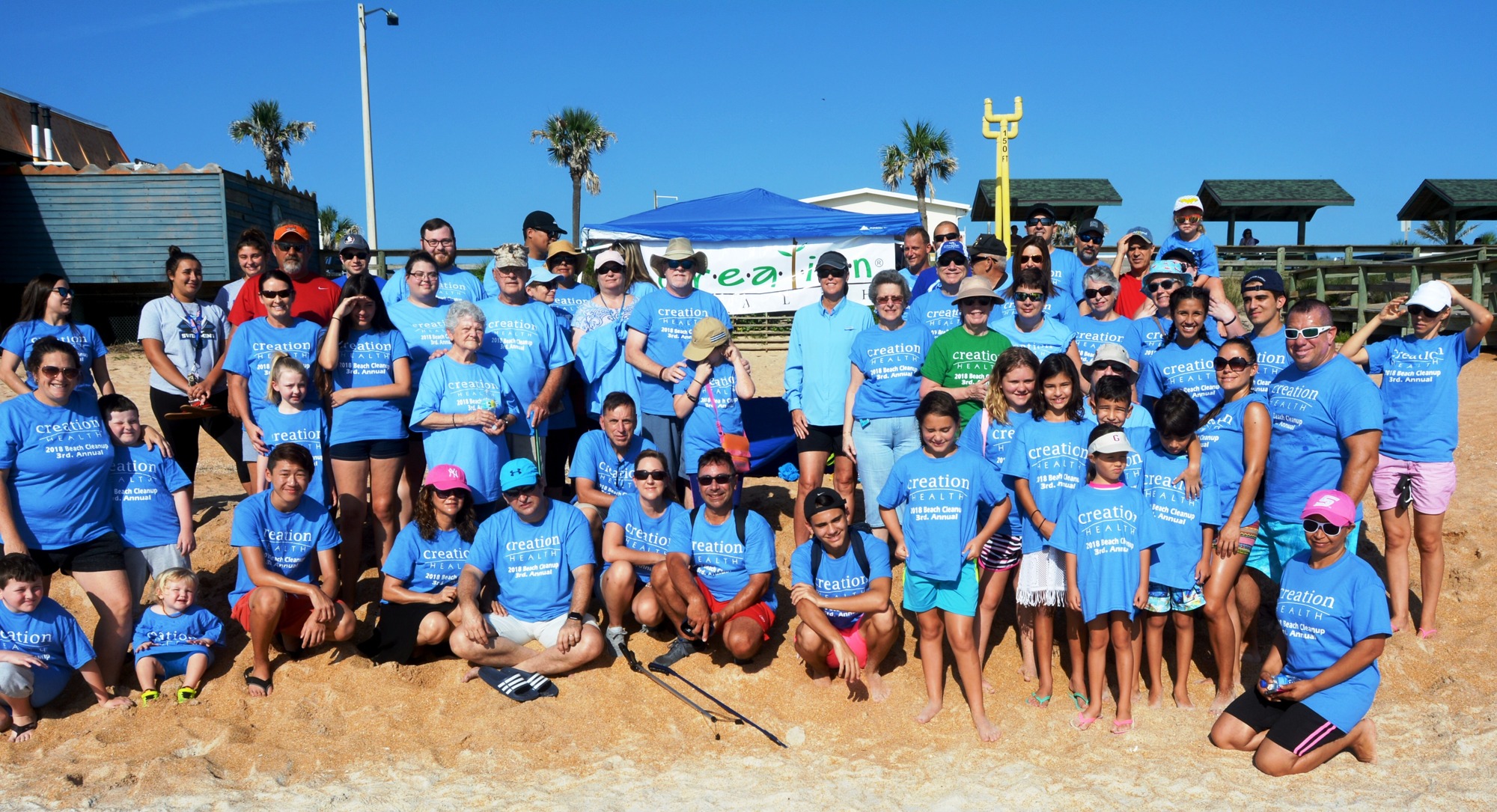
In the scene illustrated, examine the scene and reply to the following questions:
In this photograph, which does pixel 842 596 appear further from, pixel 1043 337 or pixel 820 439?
pixel 1043 337

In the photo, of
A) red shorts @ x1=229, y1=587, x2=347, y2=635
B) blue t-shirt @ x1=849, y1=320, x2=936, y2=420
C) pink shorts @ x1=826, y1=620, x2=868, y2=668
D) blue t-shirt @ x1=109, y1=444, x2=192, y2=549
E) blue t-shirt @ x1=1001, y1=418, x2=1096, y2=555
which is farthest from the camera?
blue t-shirt @ x1=849, y1=320, x2=936, y2=420

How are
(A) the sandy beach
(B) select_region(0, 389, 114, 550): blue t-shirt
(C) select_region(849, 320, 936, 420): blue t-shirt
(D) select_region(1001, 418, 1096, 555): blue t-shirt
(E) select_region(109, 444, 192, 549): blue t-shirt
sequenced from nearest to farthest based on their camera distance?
(A) the sandy beach
(D) select_region(1001, 418, 1096, 555): blue t-shirt
(B) select_region(0, 389, 114, 550): blue t-shirt
(E) select_region(109, 444, 192, 549): blue t-shirt
(C) select_region(849, 320, 936, 420): blue t-shirt

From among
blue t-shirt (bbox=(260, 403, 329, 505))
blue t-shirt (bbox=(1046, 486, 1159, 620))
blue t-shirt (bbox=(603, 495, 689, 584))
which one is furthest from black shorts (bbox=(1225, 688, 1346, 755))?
blue t-shirt (bbox=(260, 403, 329, 505))

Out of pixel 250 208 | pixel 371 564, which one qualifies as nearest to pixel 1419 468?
pixel 371 564

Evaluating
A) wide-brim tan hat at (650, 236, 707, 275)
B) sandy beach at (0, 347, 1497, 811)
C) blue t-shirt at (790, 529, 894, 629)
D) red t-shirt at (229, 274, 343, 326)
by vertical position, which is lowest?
sandy beach at (0, 347, 1497, 811)

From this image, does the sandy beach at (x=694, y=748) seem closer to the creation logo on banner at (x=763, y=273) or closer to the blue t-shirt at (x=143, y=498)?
the blue t-shirt at (x=143, y=498)

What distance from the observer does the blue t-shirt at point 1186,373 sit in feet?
16.5

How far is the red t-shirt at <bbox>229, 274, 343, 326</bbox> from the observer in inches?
228

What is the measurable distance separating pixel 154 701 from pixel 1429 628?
6.61 metres

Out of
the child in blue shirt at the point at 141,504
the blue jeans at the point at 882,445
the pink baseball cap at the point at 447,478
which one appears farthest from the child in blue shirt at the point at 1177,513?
the child in blue shirt at the point at 141,504

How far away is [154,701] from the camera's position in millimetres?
5086

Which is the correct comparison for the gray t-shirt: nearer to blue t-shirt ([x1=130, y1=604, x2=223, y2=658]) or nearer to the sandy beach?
blue t-shirt ([x1=130, y1=604, x2=223, y2=658])

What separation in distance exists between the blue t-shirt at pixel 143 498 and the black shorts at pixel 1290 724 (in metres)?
5.42

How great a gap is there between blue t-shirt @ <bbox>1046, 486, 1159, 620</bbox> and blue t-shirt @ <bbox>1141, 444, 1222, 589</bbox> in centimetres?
10
